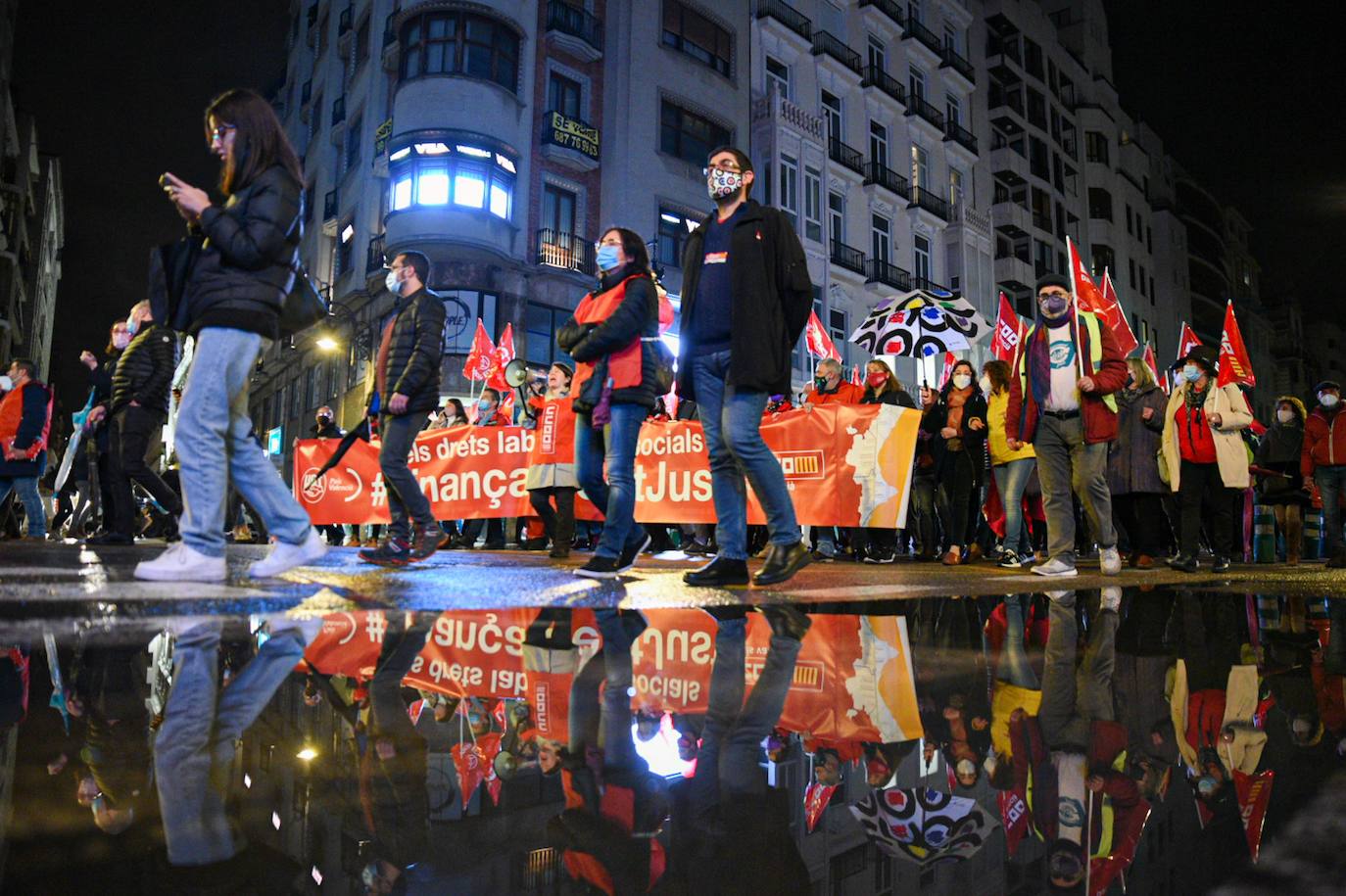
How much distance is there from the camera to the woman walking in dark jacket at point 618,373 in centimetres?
497

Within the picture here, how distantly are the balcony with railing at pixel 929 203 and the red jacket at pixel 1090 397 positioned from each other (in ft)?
97.0

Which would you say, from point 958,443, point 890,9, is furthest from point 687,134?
point 958,443

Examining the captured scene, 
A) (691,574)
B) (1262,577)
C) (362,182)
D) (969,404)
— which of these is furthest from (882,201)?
(691,574)

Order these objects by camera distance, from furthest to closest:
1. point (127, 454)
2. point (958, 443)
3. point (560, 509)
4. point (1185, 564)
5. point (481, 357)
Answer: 1. point (481, 357)
2. point (958, 443)
3. point (560, 509)
4. point (1185, 564)
5. point (127, 454)

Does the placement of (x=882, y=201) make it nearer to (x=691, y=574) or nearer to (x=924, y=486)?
(x=924, y=486)

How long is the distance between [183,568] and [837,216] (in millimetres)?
29924

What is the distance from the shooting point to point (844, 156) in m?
31.8

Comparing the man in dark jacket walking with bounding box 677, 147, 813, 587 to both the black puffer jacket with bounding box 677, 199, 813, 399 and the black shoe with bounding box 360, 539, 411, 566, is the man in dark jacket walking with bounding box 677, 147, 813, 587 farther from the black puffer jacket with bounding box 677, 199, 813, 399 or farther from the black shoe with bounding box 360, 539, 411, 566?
the black shoe with bounding box 360, 539, 411, 566

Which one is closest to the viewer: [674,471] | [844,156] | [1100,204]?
[674,471]

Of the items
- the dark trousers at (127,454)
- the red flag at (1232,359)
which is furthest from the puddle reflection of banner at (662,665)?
the red flag at (1232,359)

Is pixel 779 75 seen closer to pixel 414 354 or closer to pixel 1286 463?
pixel 1286 463

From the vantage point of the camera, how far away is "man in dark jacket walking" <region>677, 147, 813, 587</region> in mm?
4328

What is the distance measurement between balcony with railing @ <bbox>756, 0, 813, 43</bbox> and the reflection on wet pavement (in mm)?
31562

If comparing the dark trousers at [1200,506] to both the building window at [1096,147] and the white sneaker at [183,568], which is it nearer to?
the white sneaker at [183,568]
